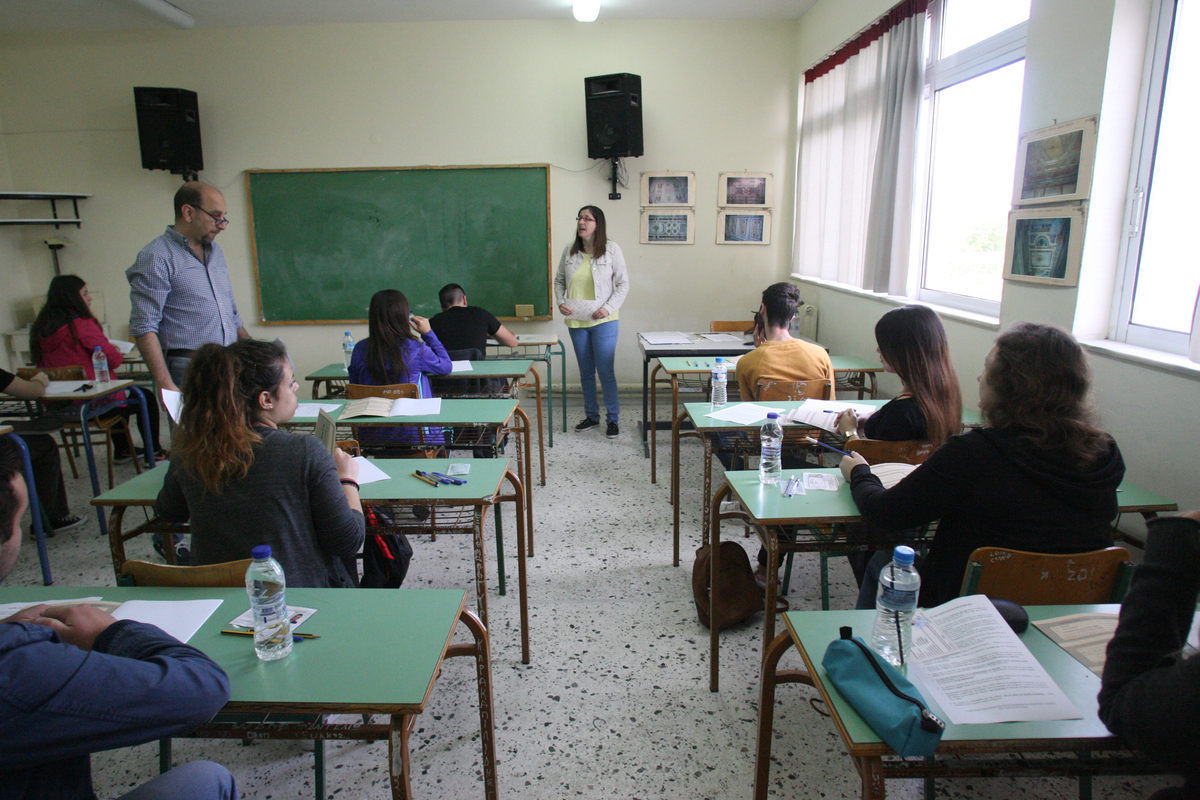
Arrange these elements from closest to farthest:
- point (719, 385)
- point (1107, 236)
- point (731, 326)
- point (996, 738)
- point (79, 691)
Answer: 1. point (79, 691)
2. point (996, 738)
3. point (1107, 236)
4. point (719, 385)
5. point (731, 326)

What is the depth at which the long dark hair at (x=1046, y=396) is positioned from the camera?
1383mm

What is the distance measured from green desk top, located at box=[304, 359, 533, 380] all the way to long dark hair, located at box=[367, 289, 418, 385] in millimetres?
414

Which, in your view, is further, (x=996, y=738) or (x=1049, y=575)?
(x=1049, y=575)

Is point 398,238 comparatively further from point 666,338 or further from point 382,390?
point 382,390

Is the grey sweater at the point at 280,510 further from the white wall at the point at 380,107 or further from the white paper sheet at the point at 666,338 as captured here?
the white wall at the point at 380,107

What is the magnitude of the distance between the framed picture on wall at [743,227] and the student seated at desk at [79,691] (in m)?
5.49

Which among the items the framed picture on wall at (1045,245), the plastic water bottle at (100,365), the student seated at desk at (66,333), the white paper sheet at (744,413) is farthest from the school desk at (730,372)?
the plastic water bottle at (100,365)

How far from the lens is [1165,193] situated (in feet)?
7.48

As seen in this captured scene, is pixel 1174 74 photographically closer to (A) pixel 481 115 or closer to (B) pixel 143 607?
(B) pixel 143 607

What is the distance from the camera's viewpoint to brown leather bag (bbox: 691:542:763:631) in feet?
7.73

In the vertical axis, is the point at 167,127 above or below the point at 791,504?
above

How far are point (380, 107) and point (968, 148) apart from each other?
4531 mm

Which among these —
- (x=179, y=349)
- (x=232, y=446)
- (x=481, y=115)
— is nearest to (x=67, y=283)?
(x=179, y=349)

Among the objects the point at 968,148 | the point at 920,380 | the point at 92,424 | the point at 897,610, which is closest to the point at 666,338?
the point at 968,148
